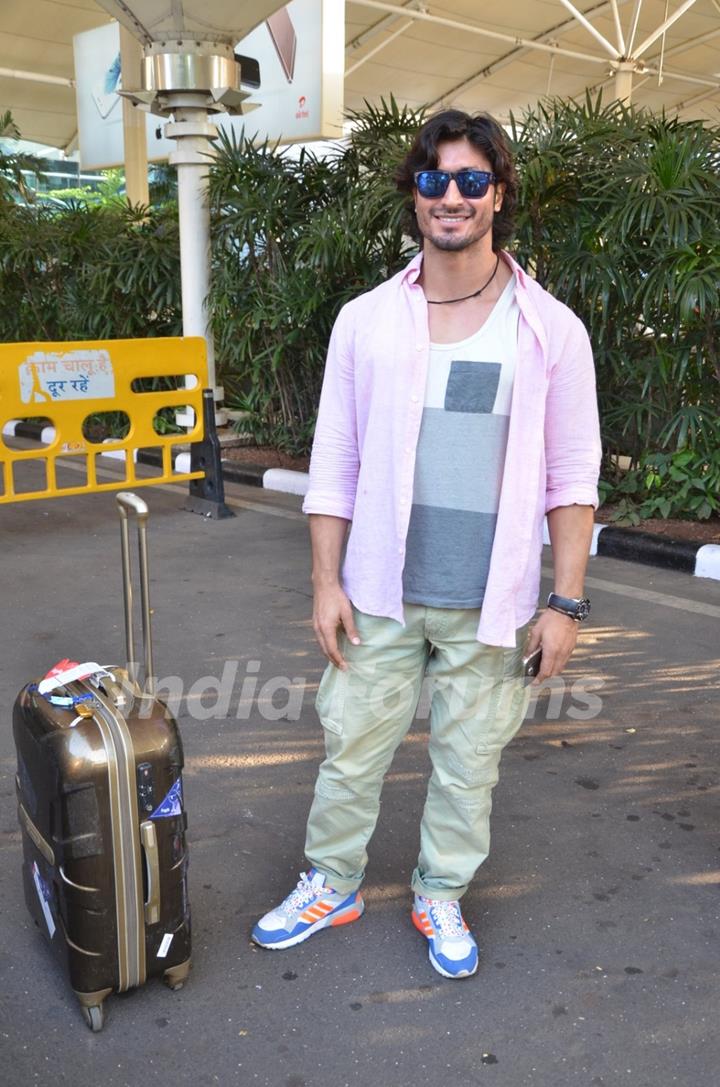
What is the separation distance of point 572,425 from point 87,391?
4627mm

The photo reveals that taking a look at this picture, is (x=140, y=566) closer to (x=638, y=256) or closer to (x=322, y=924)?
(x=322, y=924)

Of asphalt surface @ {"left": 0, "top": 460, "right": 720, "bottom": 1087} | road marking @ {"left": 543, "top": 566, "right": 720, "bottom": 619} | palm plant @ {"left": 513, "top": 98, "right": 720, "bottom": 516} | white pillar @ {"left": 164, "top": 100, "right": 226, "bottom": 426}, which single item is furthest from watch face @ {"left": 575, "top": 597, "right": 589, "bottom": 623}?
white pillar @ {"left": 164, "top": 100, "right": 226, "bottom": 426}

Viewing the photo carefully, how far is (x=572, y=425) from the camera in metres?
2.12

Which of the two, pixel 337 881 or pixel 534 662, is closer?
pixel 534 662

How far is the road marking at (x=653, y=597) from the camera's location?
474 centimetres

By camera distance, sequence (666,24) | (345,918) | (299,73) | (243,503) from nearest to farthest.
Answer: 1. (345,918)
2. (243,503)
3. (299,73)
4. (666,24)

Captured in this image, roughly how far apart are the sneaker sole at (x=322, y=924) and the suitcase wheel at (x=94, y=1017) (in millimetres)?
397

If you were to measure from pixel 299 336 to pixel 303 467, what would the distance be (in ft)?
3.24

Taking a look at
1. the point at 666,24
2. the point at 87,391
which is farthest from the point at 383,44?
the point at 87,391

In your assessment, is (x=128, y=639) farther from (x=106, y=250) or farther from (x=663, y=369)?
(x=106, y=250)

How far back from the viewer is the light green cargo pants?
7.22 ft

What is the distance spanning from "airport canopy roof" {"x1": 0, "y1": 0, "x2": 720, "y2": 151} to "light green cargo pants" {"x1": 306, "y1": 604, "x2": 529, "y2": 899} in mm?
15186

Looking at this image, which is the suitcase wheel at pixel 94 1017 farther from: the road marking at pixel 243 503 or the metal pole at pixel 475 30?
the metal pole at pixel 475 30

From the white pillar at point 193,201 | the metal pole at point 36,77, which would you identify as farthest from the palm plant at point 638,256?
the metal pole at point 36,77
